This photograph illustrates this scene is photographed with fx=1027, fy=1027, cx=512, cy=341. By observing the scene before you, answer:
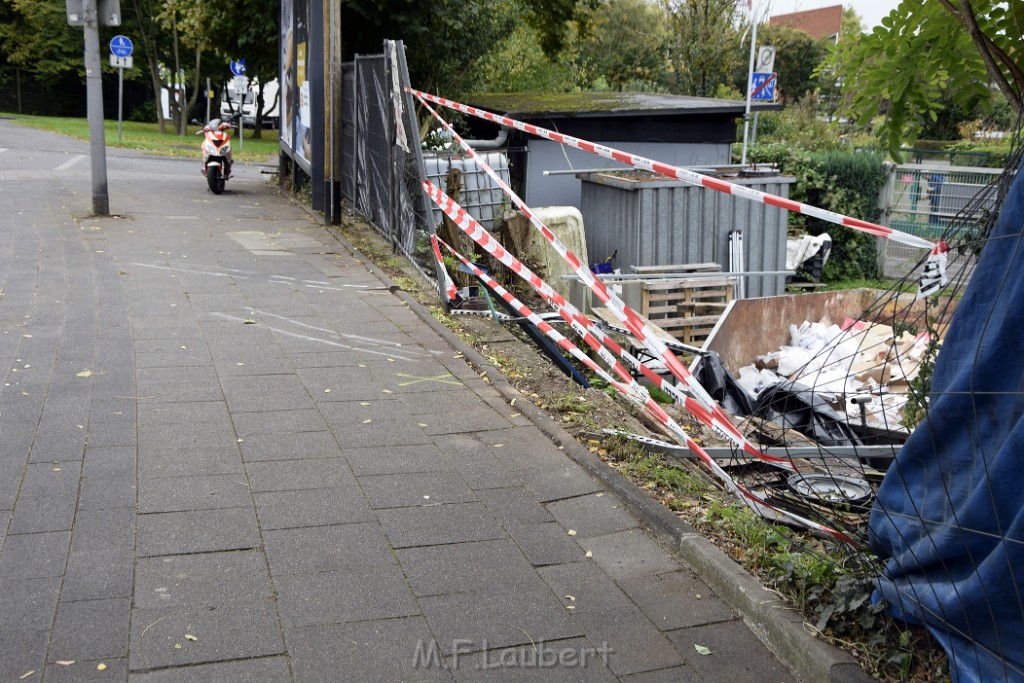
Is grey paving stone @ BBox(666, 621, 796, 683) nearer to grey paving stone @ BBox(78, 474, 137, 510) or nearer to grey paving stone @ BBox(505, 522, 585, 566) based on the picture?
grey paving stone @ BBox(505, 522, 585, 566)

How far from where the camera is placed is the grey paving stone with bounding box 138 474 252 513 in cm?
459

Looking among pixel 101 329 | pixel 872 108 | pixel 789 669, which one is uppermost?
pixel 872 108

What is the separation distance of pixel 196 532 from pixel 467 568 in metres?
1.18

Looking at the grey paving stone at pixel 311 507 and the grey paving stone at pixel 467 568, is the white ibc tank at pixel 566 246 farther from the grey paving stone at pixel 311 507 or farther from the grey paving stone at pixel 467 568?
the grey paving stone at pixel 467 568

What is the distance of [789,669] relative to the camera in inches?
138

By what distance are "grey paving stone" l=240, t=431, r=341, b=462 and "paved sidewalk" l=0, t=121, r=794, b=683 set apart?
0.05 feet

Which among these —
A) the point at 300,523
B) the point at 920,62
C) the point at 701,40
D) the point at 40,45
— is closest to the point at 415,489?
the point at 300,523

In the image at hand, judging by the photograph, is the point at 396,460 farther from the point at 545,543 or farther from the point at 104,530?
the point at 104,530

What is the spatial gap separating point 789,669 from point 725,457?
1818 millimetres

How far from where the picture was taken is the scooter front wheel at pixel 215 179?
16.6 m

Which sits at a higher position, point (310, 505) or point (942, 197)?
point (942, 197)

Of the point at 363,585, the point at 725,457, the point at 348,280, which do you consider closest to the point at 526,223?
the point at 348,280

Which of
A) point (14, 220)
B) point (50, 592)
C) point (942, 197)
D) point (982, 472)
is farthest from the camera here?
point (942, 197)

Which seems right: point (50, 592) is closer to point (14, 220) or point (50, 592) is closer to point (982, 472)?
point (982, 472)
